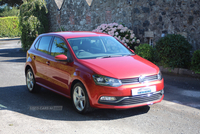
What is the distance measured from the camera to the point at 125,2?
1412 centimetres

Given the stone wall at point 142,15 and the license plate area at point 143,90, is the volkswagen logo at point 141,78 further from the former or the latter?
the stone wall at point 142,15

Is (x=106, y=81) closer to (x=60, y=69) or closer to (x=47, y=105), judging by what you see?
(x=60, y=69)

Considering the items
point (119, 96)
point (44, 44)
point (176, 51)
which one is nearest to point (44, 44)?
point (44, 44)

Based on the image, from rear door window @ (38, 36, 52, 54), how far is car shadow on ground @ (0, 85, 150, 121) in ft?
4.16

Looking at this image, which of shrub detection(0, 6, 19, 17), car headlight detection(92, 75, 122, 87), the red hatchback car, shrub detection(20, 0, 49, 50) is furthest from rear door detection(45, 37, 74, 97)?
shrub detection(0, 6, 19, 17)

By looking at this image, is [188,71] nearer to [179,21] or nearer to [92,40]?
[179,21]

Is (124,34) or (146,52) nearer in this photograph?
(146,52)

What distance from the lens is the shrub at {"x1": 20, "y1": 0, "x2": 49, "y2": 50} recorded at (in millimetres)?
19844

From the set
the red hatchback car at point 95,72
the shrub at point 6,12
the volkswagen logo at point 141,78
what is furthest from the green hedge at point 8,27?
the volkswagen logo at point 141,78

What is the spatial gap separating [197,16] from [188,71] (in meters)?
2.29

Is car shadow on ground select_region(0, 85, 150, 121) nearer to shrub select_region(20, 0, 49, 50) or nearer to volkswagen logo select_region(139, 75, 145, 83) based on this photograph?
volkswagen logo select_region(139, 75, 145, 83)

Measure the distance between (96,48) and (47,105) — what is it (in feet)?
5.87

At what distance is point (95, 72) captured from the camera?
206 inches

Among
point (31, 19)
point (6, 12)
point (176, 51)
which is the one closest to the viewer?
point (176, 51)
